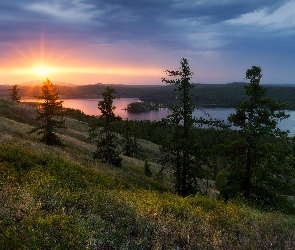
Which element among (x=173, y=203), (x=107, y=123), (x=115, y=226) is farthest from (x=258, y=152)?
(x=107, y=123)

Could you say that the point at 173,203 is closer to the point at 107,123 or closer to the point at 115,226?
the point at 115,226

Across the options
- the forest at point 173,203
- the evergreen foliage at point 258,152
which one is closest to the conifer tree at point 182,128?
the forest at point 173,203

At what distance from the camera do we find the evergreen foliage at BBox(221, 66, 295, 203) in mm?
18672

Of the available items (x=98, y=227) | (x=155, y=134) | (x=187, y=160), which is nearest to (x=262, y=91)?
(x=187, y=160)

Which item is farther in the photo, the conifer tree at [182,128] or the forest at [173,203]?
the conifer tree at [182,128]

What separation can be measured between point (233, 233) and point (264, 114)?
12903mm

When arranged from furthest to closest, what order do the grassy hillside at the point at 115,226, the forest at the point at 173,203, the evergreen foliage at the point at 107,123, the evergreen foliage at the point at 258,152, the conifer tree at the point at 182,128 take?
the evergreen foliage at the point at 107,123 → the conifer tree at the point at 182,128 → the evergreen foliage at the point at 258,152 → the forest at the point at 173,203 → the grassy hillside at the point at 115,226

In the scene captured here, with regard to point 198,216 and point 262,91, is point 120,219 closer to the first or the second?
point 198,216

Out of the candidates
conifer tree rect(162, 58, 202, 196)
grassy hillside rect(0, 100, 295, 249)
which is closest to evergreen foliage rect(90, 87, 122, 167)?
conifer tree rect(162, 58, 202, 196)

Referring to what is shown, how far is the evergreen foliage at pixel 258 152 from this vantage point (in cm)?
1867

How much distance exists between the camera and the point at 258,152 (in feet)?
65.0

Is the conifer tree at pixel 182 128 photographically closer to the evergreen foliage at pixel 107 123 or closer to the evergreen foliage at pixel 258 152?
the evergreen foliage at pixel 258 152

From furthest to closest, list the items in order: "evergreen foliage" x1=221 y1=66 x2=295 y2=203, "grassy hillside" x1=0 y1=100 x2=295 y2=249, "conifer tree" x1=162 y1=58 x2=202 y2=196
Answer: "conifer tree" x1=162 y1=58 x2=202 y2=196 → "evergreen foliage" x1=221 y1=66 x2=295 y2=203 → "grassy hillside" x1=0 y1=100 x2=295 y2=249

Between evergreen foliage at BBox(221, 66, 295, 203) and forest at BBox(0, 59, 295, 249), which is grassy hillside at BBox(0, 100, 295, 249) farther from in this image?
evergreen foliage at BBox(221, 66, 295, 203)
